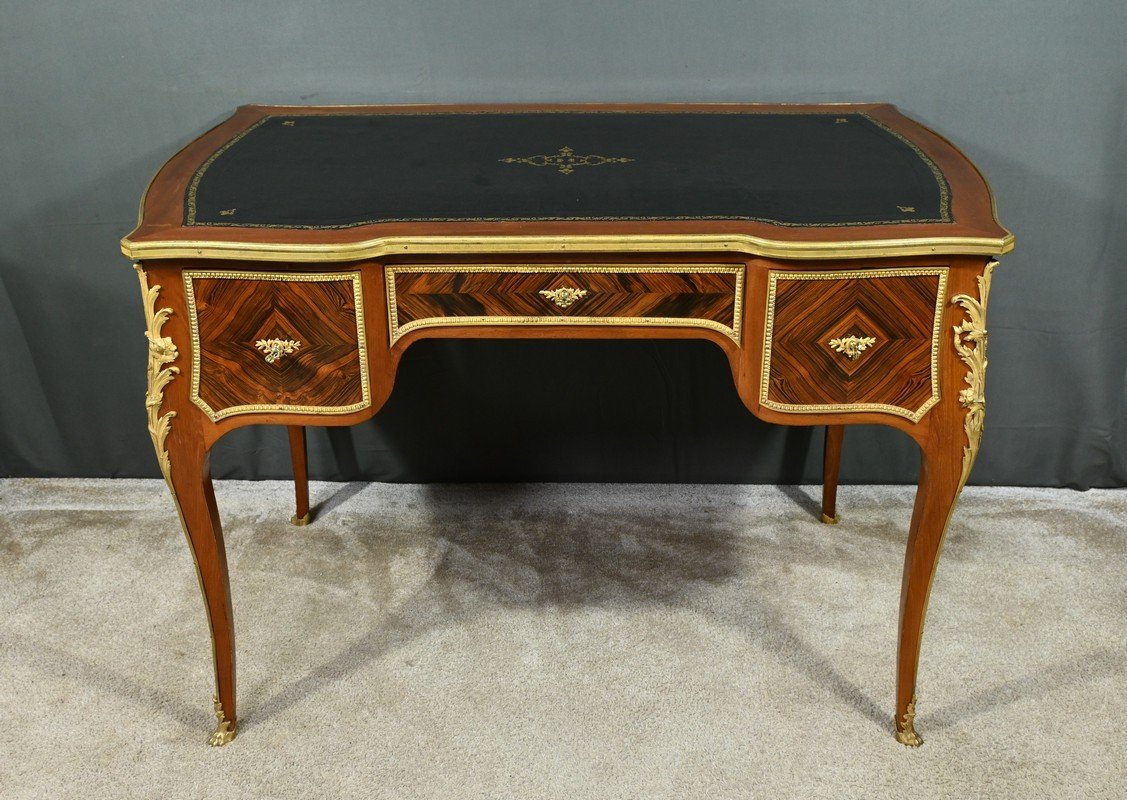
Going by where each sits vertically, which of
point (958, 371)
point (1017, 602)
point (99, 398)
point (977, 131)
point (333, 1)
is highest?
point (333, 1)

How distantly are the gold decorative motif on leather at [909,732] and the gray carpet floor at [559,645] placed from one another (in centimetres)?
3

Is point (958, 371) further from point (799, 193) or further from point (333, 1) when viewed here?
point (333, 1)

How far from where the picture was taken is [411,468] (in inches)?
97.3

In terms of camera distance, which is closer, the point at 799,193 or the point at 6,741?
the point at 799,193

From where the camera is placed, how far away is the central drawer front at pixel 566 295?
1.43 meters

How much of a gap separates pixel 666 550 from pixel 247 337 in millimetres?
1073

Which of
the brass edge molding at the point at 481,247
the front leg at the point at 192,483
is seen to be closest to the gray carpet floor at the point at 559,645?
the front leg at the point at 192,483

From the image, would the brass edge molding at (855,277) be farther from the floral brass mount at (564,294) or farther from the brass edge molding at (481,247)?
the floral brass mount at (564,294)

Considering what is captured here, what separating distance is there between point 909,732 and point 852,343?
678 mm

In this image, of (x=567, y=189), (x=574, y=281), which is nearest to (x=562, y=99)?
(x=567, y=189)

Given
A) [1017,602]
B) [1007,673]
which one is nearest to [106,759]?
[1007,673]

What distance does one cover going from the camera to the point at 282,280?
56.2 inches

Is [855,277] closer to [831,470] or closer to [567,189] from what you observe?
[567,189]

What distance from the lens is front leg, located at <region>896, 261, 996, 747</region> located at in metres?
1.42
